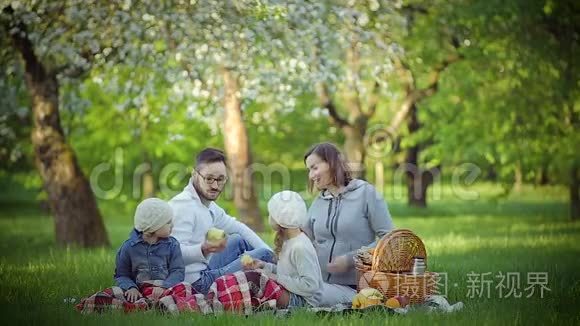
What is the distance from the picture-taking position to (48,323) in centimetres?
699

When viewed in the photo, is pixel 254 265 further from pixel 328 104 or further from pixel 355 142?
pixel 355 142

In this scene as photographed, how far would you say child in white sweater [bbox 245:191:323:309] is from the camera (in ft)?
24.2

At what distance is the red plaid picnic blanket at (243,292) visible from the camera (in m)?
7.50

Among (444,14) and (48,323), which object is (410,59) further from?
(48,323)

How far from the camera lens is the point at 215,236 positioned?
25.5 ft

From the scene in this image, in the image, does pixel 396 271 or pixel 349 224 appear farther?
pixel 349 224

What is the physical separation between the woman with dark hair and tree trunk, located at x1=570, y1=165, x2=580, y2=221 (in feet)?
46.3

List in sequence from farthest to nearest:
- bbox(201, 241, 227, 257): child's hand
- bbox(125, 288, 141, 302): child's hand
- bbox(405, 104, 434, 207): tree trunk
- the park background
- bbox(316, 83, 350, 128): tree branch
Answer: bbox(405, 104, 434, 207): tree trunk → bbox(316, 83, 350, 128): tree branch → the park background → bbox(201, 241, 227, 257): child's hand → bbox(125, 288, 141, 302): child's hand

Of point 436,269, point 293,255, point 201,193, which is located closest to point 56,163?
point 436,269

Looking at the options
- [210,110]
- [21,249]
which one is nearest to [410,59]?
[210,110]

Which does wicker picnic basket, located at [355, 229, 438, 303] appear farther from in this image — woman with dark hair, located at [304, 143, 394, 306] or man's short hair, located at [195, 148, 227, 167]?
man's short hair, located at [195, 148, 227, 167]

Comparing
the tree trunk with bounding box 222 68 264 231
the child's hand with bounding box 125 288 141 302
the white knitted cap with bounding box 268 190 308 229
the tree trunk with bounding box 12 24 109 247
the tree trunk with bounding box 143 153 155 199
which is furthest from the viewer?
the tree trunk with bounding box 143 153 155 199

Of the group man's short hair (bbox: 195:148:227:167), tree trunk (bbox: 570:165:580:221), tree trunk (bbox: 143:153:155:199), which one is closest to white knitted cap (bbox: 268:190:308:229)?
man's short hair (bbox: 195:148:227:167)

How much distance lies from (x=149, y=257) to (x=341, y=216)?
1.78m
